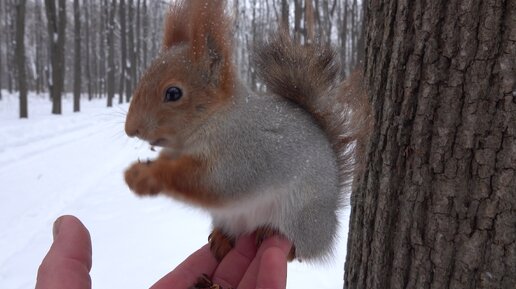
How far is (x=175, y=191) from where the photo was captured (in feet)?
3.29

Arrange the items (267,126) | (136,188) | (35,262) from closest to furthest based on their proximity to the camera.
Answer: (136,188) < (267,126) < (35,262)

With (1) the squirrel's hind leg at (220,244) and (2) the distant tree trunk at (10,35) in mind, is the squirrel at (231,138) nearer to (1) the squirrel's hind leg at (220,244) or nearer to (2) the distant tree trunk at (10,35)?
(1) the squirrel's hind leg at (220,244)

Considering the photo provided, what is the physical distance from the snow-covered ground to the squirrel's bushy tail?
26 cm

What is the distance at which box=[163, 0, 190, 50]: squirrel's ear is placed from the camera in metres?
1.10

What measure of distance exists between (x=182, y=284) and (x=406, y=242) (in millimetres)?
582

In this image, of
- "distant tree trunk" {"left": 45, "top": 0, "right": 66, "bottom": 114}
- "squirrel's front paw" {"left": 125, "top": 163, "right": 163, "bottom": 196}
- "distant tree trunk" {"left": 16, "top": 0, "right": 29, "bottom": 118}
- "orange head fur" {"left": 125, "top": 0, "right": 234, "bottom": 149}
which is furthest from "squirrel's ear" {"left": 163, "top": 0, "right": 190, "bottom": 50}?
"distant tree trunk" {"left": 45, "top": 0, "right": 66, "bottom": 114}

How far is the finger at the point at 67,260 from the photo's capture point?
2.88 ft

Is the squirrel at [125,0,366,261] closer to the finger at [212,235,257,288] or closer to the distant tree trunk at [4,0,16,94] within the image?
the finger at [212,235,257,288]

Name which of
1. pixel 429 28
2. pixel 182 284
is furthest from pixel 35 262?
pixel 429 28

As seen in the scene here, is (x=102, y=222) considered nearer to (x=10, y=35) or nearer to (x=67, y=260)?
(x=67, y=260)

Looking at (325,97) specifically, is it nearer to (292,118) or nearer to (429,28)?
(292,118)

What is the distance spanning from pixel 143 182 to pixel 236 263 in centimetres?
39

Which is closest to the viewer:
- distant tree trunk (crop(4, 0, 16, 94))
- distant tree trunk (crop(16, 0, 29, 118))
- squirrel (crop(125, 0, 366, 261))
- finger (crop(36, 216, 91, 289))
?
finger (crop(36, 216, 91, 289))

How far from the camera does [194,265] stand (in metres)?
1.23
